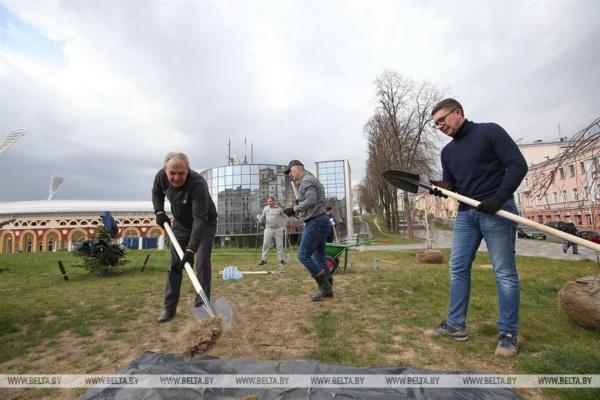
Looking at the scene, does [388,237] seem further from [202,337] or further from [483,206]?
[202,337]

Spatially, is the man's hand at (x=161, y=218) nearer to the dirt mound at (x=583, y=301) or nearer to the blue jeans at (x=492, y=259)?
the blue jeans at (x=492, y=259)

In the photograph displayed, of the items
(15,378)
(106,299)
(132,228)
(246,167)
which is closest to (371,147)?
(246,167)

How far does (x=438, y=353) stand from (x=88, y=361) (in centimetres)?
284

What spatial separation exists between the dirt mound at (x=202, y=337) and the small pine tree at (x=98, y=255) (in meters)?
6.47

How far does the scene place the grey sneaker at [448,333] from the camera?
8.98 ft

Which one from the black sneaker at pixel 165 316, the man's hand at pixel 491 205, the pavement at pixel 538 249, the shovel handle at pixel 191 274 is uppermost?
the man's hand at pixel 491 205

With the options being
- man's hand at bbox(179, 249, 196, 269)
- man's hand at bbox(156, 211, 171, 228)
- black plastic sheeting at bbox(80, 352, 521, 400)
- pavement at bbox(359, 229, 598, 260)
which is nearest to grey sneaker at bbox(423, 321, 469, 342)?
black plastic sheeting at bbox(80, 352, 521, 400)

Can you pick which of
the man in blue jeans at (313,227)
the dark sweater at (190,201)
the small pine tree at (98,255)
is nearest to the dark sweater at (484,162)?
the man in blue jeans at (313,227)

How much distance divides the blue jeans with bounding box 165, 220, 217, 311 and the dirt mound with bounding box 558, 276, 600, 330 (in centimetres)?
376

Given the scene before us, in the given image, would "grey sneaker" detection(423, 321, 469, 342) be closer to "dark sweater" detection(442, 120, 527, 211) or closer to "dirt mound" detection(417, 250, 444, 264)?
"dark sweater" detection(442, 120, 527, 211)

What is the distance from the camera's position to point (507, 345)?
2.43 metres

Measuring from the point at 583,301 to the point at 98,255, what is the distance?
887 centimetres

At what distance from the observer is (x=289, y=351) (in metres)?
2.59

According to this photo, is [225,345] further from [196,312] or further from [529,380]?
[529,380]
